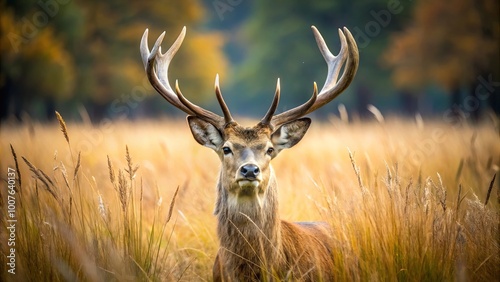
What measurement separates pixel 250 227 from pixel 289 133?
92 centimetres

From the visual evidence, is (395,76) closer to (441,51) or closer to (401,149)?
(441,51)

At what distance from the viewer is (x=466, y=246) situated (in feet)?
12.8

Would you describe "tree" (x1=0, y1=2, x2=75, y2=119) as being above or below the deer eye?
above

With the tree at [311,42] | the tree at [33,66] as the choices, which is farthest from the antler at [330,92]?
the tree at [311,42]

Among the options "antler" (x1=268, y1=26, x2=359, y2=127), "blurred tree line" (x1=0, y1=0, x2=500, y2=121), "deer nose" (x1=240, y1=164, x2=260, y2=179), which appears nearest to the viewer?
"deer nose" (x1=240, y1=164, x2=260, y2=179)

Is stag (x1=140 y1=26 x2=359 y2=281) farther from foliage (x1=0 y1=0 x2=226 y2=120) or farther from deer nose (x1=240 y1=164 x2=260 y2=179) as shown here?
foliage (x1=0 y1=0 x2=226 y2=120)

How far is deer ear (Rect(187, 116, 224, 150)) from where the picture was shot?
459 centimetres

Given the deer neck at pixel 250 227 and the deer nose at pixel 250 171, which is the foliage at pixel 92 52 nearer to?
the deer neck at pixel 250 227

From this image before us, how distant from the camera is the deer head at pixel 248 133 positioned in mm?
4227

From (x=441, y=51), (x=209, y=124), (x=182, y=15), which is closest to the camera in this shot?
(x=209, y=124)

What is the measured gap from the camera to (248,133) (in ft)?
14.6

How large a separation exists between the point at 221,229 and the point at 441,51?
2266cm

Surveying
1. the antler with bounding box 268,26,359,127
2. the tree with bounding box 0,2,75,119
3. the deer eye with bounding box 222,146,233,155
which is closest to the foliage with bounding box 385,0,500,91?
the tree with bounding box 0,2,75,119

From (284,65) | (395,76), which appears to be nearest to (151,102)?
(284,65)
